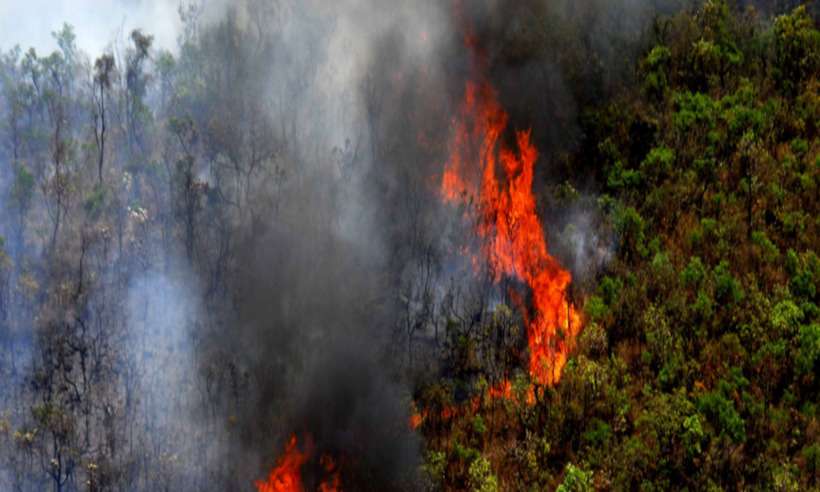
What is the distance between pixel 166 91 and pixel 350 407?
30709 millimetres

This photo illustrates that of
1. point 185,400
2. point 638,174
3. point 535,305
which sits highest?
point 638,174

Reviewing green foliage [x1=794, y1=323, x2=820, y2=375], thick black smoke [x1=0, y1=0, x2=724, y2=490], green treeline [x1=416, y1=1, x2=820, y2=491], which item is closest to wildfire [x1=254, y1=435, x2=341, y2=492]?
thick black smoke [x1=0, y1=0, x2=724, y2=490]

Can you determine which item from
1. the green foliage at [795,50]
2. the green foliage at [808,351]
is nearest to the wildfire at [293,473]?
the green foliage at [808,351]

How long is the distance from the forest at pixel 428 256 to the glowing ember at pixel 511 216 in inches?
5.3

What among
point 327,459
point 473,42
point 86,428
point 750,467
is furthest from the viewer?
point 473,42

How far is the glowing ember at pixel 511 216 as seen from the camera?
42219 millimetres

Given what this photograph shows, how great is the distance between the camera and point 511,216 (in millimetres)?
47625

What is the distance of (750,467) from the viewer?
114 ft

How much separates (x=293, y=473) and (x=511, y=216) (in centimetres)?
1614

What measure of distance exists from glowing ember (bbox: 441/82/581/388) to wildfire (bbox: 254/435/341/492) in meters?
7.60

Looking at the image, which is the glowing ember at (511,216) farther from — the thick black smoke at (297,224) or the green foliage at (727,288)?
the green foliage at (727,288)

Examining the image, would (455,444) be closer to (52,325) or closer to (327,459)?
(327,459)

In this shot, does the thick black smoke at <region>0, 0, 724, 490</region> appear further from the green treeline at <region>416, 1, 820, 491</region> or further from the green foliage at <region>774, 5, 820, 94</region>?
the green foliage at <region>774, 5, 820, 94</region>

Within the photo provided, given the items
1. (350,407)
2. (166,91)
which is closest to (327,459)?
(350,407)
